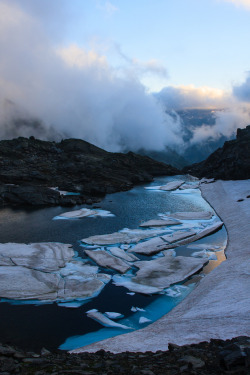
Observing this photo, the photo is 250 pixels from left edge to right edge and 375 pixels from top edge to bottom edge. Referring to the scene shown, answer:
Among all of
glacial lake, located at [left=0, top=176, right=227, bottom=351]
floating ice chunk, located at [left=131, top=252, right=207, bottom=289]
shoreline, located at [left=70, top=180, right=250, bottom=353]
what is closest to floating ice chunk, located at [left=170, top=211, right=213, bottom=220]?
glacial lake, located at [left=0, top=176, right=227, bottom=351]

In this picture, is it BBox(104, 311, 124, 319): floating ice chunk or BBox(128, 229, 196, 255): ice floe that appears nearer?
BBox(104, 311, 124, 319): floating ice chunk

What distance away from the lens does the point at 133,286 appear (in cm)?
2562

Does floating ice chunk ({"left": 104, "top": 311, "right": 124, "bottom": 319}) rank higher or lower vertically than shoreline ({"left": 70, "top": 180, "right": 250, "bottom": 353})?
lower

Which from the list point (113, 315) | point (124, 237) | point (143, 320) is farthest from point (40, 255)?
point (143, 320)

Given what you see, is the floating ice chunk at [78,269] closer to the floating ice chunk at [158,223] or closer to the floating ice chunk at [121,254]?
the floating ice chunk at [121,254]

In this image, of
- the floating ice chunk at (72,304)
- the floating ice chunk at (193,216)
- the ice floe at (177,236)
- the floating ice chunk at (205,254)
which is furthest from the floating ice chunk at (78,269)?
the floating ice chunk at (193,216)

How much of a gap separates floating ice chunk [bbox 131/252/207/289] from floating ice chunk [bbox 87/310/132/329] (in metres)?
5.82

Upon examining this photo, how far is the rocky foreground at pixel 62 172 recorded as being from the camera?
63.0 meters

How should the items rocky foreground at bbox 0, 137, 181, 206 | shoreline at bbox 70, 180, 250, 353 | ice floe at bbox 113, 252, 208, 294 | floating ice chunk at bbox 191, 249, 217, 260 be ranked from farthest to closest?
rocky foreground at bbox 0, 137, 181, 206 < floating ice chunk at bbox 191, 249, 217, 260 < ice floe at bbox 113, 252, 208, 294 < shoreline at bbox 70, 180, 250, 353

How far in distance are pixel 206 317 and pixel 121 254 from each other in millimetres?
14803

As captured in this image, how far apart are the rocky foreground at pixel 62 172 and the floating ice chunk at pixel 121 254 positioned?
98.2 feet

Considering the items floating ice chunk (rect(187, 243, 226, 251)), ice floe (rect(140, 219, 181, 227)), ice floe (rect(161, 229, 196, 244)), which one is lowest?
floating ice chunk (rect(187, 243, 226, 251))

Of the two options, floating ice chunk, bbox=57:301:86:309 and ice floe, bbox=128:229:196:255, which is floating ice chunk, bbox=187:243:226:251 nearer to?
ice floe, bbox=128:229:196:255

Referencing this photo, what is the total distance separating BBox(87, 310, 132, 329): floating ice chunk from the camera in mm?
20453
